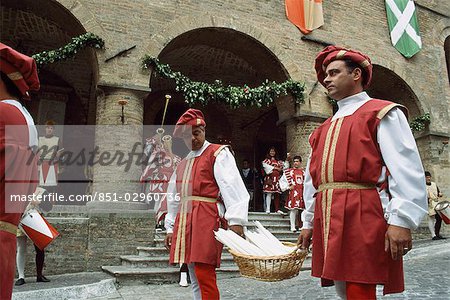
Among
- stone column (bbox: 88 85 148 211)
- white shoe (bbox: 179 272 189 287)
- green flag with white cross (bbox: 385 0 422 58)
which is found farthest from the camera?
green flag with white cross (bbox: 385 0 422 58)

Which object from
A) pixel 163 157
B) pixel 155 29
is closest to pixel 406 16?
pixel 155 29

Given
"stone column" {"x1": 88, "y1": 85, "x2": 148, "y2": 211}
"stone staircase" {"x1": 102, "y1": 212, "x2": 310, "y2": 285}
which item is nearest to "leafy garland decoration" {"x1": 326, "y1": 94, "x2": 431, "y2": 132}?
"stone staircase" {"x1": 102, "y1": 212, "x2": 310, "y2": 285}

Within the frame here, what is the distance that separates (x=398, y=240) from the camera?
208 centimetres

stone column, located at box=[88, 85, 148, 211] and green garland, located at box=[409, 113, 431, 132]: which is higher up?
green garland, located at box=[409, 113, 431, 132]

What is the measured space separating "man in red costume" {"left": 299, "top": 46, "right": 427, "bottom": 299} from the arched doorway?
837cm

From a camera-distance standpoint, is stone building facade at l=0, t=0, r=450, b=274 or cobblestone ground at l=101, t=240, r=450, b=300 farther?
stone building facade at l=0, t=0, r=450, b=274

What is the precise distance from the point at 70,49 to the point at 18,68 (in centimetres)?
711

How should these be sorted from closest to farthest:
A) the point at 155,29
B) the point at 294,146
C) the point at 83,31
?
the point at 83,31, the point at 155,29, the point at 294,146

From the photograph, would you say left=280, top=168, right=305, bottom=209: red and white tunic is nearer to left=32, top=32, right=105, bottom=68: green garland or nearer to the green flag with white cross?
left=32, top=32, right=105, bottom=68: green garland

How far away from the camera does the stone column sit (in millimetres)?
8648

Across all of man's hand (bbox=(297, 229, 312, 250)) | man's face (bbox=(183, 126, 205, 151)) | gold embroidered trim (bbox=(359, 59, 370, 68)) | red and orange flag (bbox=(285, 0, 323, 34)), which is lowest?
man's hand (bbox=(297, 229, 312, 250))

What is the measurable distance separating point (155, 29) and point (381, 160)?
857 cm

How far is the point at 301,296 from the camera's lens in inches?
197

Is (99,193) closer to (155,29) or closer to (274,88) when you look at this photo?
(155,29)
